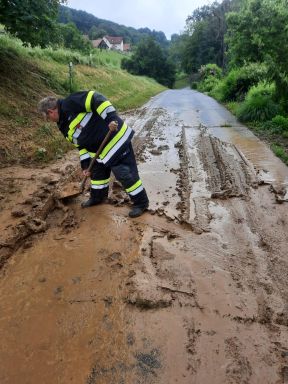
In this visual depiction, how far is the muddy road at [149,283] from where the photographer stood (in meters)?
2.64

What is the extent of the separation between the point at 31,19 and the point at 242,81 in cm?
1111

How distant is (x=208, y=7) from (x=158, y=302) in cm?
6307

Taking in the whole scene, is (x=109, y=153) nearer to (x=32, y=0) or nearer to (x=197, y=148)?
(x=197, y=148)

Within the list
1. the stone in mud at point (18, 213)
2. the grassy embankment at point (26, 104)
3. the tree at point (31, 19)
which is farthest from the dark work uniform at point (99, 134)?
the tree at point (31, 19)

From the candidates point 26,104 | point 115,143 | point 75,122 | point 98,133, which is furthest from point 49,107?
point 26,104

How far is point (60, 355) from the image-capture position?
272 centimetres

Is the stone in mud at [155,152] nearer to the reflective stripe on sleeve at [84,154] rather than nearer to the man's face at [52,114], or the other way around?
the reflective stripe on sleeve at [84,154]

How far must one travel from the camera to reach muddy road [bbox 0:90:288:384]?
2.64m

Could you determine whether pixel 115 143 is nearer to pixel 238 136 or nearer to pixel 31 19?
pixel 31 19

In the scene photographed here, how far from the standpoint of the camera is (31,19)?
26.5ft

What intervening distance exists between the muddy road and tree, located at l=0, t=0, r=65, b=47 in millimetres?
3952

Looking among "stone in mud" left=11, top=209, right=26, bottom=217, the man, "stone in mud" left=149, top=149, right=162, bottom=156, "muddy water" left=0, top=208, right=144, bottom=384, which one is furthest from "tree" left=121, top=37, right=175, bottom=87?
"muddy water" left=0, top=208, right=144, bottom=384

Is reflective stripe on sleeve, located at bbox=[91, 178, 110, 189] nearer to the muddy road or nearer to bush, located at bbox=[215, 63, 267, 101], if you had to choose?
the muddy road

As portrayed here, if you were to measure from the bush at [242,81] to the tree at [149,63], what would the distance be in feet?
117
